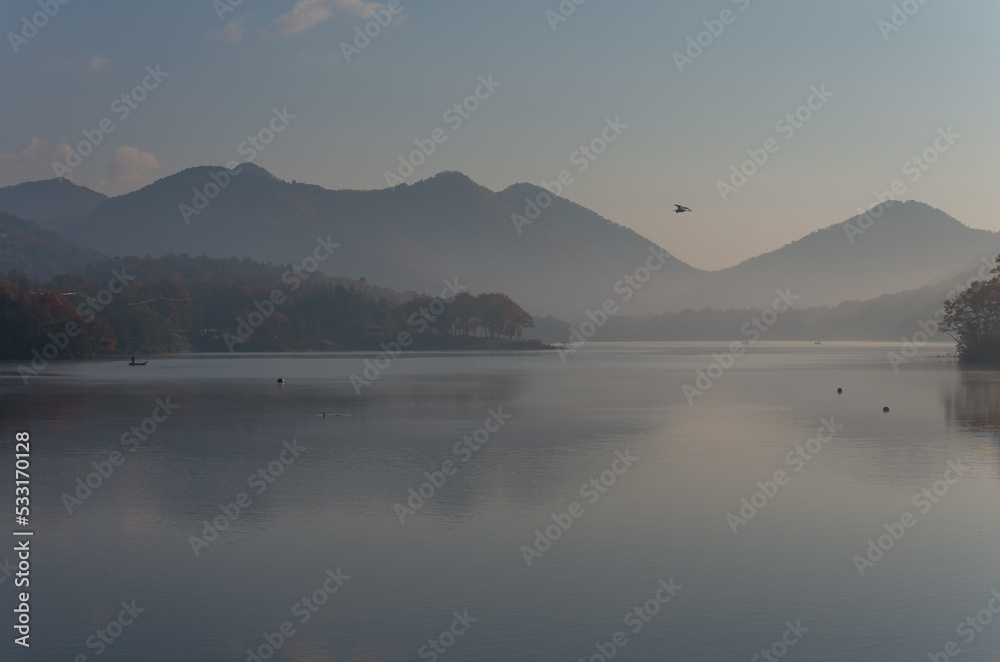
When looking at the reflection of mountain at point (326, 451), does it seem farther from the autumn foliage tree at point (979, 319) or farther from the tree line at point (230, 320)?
the tree line at point (230, 320)

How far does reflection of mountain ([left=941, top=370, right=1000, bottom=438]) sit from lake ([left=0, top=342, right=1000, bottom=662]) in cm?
157

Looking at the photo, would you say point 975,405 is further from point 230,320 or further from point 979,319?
point 230,320

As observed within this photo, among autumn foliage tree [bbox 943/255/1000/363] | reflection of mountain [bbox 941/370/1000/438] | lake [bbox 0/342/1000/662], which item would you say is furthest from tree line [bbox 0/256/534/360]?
lake [bbox 0/342/1000/662]

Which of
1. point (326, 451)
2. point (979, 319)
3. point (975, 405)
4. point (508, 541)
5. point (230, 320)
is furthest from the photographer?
point (230, 320)

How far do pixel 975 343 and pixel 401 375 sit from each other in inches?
2374

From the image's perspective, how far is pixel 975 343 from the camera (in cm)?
9500

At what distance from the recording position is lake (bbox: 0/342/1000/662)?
10445 mm

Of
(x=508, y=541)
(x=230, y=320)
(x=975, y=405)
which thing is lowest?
(x=508, y=541)

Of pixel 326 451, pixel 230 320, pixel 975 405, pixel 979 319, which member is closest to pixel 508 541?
pixel 326 451

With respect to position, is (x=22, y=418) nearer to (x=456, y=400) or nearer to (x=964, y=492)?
(x=456, y=400)

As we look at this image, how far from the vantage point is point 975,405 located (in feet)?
131

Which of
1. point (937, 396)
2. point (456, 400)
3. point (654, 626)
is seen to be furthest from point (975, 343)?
point (654, 626)

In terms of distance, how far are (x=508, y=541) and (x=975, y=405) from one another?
1265 inches

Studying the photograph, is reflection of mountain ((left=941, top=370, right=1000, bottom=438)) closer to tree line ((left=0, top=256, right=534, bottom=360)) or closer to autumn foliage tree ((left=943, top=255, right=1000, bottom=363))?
autumn foliage tree ((left=943, top=255, right=1000, bottom=363))
